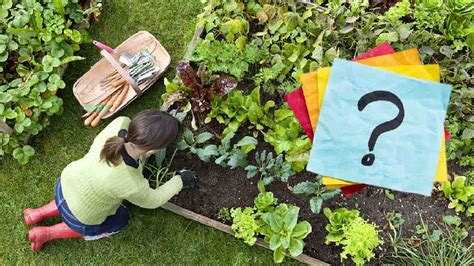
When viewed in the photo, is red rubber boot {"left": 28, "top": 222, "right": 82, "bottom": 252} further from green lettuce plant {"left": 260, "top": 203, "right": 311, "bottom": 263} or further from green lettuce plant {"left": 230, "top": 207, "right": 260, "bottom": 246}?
green lettuce plant {"left": 260, "top": 203, "right": 311, "bottom": 263}

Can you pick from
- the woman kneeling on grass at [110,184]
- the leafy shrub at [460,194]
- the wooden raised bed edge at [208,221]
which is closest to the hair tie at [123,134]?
the woman kneeling on grass at [110,184]

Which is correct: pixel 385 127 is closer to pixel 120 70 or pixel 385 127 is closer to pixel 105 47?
pixel 120 70

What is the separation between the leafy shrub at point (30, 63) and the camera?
12.4 feet

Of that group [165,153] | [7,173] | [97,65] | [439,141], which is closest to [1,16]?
[97,65]

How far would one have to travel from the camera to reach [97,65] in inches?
160

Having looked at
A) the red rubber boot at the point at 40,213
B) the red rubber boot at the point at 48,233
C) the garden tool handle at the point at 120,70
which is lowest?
the red rubber boot at the point at 48,233

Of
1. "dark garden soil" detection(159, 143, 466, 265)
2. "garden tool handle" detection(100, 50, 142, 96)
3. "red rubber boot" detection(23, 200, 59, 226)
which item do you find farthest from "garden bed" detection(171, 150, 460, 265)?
"red rubber boot" detection(23, 200, 59, 226)

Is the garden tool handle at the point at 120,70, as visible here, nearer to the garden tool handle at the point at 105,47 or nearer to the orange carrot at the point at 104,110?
the garden tool handle at the point at 105,47

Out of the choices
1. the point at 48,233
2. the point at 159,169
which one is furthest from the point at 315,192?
the point at 48,233

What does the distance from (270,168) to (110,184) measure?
1009 millimetres

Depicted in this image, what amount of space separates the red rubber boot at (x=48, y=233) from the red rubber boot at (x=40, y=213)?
71 millimetres

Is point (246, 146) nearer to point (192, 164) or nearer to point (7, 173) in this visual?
point (192, 164)

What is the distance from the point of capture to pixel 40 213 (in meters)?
3.88

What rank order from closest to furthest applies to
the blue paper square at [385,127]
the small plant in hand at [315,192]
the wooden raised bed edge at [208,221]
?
the blue paper square at [385,127] < the small plant in hand at [315,192] < the wooden raised bed edge at [208,221]
